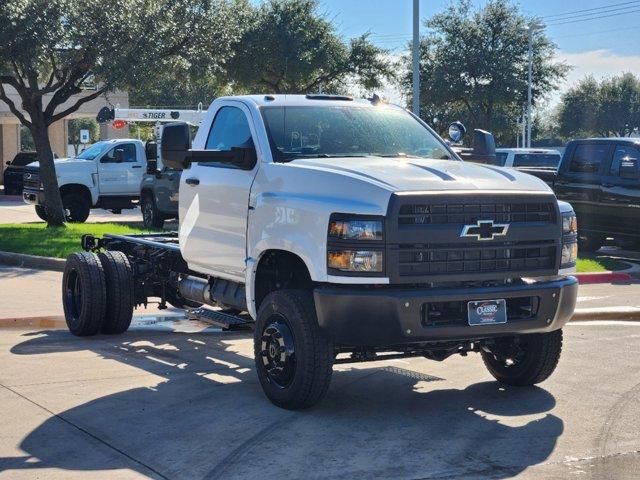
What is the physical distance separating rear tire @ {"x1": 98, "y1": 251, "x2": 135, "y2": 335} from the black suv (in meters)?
10.3

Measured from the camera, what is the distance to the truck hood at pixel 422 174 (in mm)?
7316

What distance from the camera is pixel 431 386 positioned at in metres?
8.67

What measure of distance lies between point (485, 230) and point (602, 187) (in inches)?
470

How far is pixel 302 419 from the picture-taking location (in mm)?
7465

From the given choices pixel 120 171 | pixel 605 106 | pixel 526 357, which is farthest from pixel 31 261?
pixel 605 106

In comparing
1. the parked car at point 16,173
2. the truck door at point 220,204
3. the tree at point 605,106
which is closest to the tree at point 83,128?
the tree at point 605,106

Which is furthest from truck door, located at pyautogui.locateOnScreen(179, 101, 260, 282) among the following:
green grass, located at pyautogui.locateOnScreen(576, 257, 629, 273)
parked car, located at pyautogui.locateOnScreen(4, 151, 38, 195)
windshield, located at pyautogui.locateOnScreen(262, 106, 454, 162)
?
parked car, located at pyautogui.locateOnScreen(4, 151, 38, 195)

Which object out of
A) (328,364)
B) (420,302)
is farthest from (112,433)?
(420,302)

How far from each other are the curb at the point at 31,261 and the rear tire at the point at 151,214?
21.9 ft

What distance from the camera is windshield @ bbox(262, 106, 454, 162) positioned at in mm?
8469

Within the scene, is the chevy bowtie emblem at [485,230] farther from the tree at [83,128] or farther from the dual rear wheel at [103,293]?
the tree at [83,128]

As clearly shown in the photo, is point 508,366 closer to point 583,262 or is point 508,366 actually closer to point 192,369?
point 192,369

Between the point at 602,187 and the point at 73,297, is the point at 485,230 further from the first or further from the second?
the point at 602,187

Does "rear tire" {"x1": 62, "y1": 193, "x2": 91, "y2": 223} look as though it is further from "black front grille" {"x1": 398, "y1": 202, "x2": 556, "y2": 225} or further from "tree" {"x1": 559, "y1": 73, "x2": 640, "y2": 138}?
"tree" {"x1": 559, "y1": 73, "x2": 640, "y2": 138}
